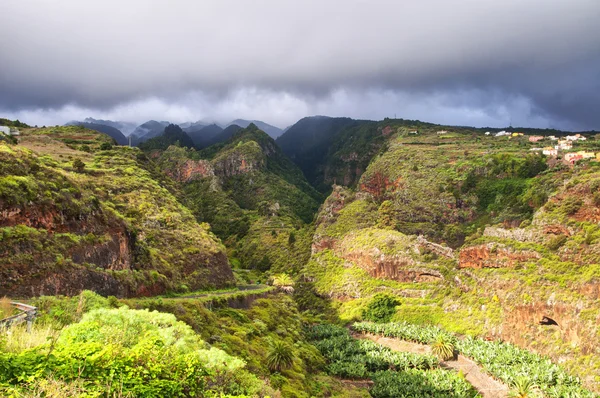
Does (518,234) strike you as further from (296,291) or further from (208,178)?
(208,178)

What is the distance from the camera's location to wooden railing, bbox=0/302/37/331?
12587 millimetres

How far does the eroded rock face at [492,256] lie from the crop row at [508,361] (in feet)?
44.6

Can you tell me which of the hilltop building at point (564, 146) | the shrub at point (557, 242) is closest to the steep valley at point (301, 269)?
the shrub at point (557, 242)

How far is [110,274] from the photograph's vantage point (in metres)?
28.8

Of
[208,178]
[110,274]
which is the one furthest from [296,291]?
[208,178]

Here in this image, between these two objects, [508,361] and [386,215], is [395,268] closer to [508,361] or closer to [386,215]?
[386,215]

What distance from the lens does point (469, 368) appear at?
45094 mm

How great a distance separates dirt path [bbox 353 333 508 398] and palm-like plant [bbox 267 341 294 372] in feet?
71.0

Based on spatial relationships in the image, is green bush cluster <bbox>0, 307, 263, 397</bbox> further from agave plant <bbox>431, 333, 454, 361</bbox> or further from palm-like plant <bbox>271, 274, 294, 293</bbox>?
palm-like plant <bbox>271, 274, 294, 293</bbox>

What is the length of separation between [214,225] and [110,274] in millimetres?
100394

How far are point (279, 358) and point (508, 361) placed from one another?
95.4 feet

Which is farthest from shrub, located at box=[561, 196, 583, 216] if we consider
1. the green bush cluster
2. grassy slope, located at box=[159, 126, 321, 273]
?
the green bush cluster

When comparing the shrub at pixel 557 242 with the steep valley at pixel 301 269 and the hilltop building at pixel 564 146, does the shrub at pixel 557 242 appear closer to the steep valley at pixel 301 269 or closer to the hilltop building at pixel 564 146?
the steep valley at pixel 301 269

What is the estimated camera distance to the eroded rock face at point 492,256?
58.4 metres
